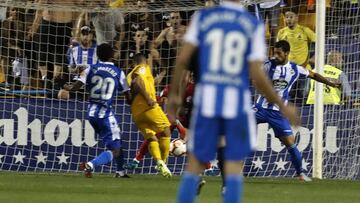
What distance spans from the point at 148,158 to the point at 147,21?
2.80 m

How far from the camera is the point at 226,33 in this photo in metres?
7.91

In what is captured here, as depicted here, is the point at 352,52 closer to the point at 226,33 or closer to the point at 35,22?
the point at 35,22

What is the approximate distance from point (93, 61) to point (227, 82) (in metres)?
12.1

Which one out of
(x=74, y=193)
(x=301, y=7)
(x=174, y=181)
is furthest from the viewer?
(x=301, y=7)

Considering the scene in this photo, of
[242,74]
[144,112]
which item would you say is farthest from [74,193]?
[242,74]

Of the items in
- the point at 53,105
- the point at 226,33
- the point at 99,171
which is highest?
the point at 226,33

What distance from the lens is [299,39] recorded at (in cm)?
1936

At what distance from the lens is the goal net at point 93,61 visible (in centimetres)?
1838

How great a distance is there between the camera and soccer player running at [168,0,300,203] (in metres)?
7.91

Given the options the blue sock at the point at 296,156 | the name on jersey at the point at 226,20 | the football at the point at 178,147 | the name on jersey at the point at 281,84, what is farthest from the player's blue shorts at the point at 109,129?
the name on jersey at the point at 226,20

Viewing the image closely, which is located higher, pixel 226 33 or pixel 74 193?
pixel 226 33

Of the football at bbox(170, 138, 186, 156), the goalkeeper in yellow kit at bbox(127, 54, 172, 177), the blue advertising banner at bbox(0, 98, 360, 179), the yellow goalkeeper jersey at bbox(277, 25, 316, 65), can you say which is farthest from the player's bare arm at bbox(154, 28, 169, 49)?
the football at bbox(170, 138, 186, 156)

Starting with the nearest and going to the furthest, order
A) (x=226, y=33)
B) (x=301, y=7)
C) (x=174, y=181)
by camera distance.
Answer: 1. (x=226, y=33)
2. (x=174, y=181)
3. (x=301, y=7)

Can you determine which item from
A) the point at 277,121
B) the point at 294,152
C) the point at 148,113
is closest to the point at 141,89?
the point at 148,113
